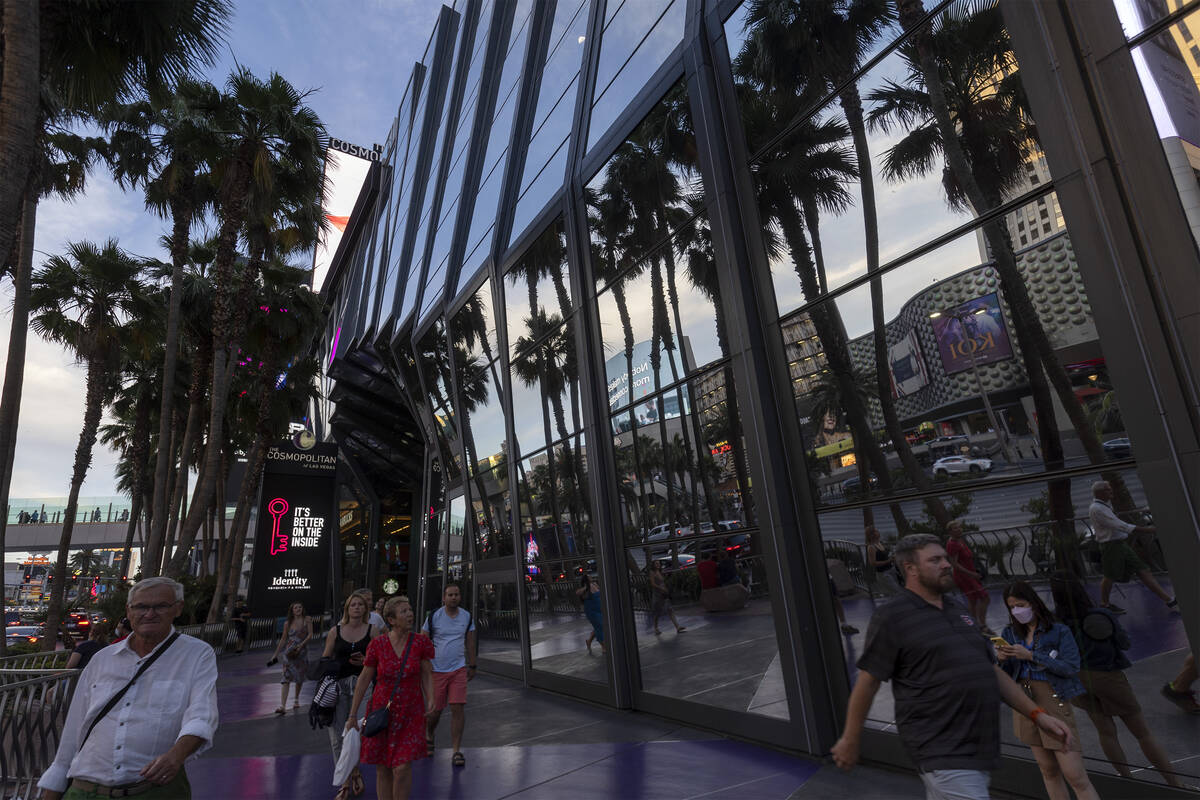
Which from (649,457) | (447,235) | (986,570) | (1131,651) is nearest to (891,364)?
(986,570)

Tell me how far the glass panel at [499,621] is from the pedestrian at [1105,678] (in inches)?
376

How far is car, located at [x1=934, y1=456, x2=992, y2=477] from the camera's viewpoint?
17.2 feet

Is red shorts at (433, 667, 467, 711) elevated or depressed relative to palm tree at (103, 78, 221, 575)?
depressed

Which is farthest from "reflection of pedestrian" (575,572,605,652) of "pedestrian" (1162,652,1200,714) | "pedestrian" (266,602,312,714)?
"pedestrian" (1162,652,1200,714)

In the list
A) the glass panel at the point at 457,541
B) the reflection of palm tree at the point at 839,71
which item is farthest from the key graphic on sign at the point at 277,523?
the reflection of palm tree at the point at 839,71

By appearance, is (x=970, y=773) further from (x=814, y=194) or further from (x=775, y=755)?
(x=814, y=194)

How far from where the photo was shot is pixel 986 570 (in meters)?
5.07

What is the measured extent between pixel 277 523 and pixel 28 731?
82.3 ft

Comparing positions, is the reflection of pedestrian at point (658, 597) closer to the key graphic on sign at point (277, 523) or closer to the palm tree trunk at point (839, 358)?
the palm tree trunk at point (839, 358)

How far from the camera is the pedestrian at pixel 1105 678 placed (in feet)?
13.8

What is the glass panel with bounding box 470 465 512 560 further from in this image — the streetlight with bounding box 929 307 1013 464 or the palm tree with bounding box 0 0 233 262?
the streetlight with bounding box 929 307 1013 464

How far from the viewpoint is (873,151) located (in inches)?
239

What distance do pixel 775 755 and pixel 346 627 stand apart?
4.19 m

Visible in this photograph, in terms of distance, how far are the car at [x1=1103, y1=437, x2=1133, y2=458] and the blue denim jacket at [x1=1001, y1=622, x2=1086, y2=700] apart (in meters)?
1.15
